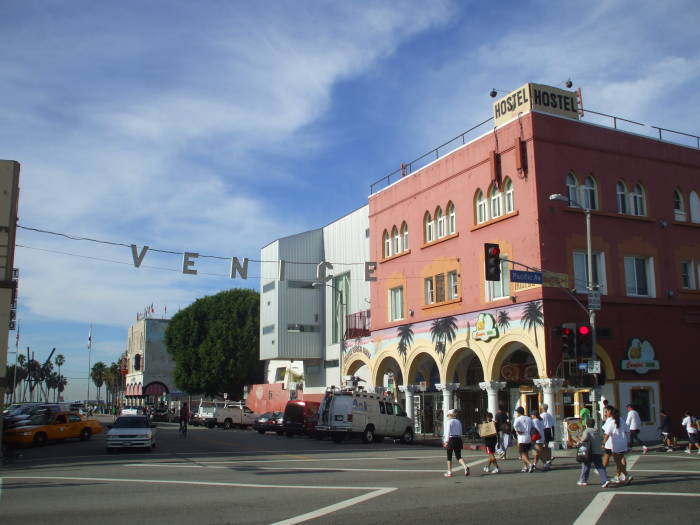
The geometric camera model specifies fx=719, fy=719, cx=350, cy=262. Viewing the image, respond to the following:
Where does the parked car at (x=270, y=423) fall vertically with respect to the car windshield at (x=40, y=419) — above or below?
below

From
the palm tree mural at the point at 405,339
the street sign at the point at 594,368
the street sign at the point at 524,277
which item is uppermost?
the street sign at the point at 524,277

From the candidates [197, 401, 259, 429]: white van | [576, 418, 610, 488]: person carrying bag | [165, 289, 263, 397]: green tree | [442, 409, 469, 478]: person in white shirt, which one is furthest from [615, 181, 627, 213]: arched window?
[165, 289, 263, 397]: green tree

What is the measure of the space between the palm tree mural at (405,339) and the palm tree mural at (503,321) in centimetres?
687

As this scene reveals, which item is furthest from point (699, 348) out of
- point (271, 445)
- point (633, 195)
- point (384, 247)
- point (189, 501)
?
point (189, 501)

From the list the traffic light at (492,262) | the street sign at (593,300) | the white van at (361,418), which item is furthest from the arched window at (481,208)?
the white van at (361,418)

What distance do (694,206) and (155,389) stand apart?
76.1 meters

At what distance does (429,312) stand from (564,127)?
10401 millimetres

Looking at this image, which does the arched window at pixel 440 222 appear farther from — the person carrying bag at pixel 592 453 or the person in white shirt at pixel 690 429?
the person carrying bag at pixel 592 453

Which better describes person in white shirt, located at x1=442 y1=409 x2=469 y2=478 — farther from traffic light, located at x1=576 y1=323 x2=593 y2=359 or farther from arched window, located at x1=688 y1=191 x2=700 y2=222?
arched window, located at x1=688 y1=191 x2=700 y2=222

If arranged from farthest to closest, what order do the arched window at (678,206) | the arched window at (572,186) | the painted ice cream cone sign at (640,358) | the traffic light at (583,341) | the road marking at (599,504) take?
the arched window at (678,206) < the arched window at (572,186) < the painted ice cream cone sign at (640,358) < the traffic light at (583,341) < the road marking at (599,504)

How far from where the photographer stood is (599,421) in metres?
25.2

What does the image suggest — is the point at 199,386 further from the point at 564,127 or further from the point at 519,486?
the point at 519,486

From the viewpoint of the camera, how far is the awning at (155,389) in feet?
302

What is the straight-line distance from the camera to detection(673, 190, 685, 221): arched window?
102ft
